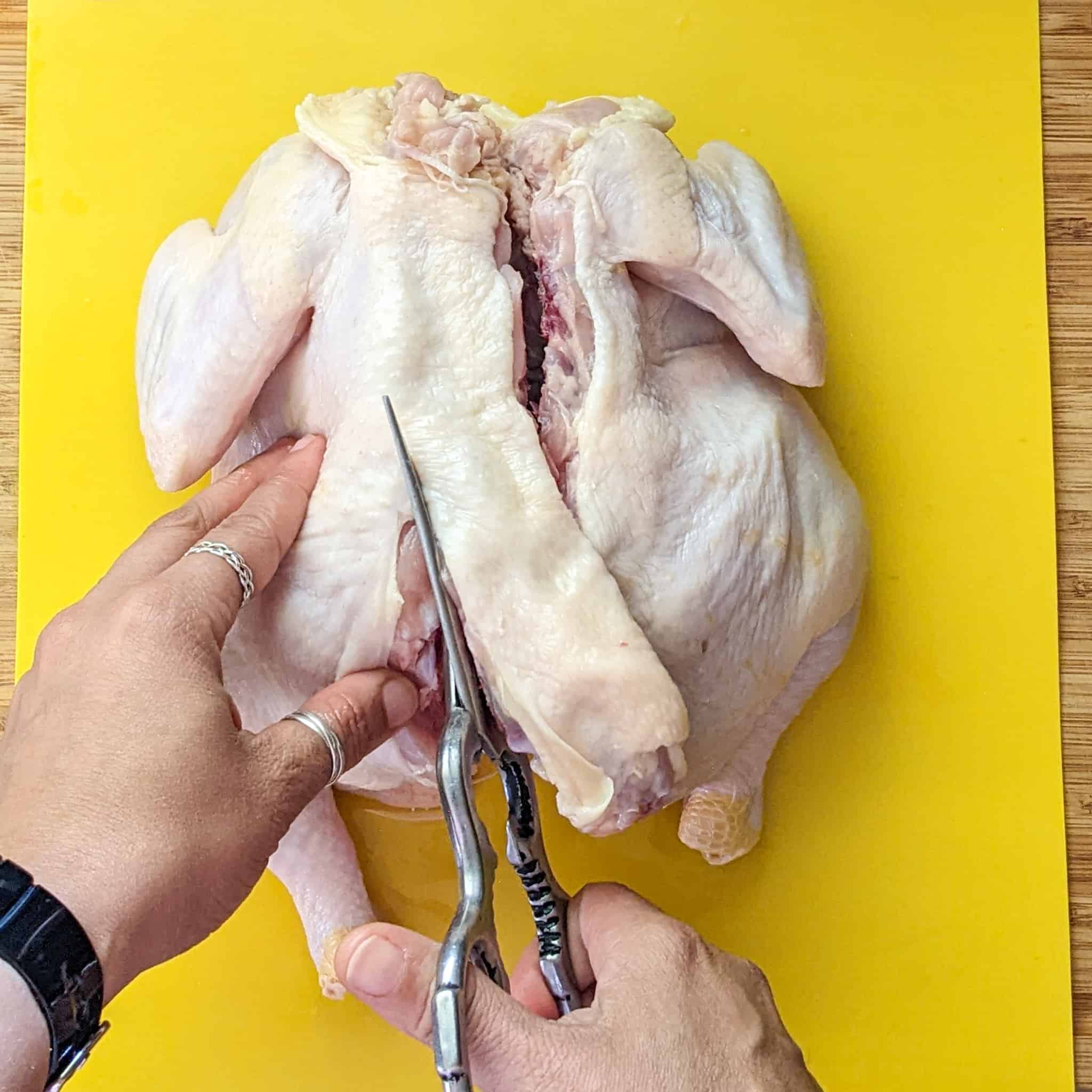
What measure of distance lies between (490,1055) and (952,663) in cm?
107

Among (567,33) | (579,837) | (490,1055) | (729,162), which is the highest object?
(567,33)

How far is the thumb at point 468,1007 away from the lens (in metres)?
1.09

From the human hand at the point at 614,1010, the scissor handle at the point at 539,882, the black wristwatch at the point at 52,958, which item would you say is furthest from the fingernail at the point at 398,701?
the black wristwatch at the point at 52,958

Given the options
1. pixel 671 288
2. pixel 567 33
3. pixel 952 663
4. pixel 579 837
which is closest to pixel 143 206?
pixel 567 33

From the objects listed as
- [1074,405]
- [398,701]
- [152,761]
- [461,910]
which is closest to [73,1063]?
[152,761]

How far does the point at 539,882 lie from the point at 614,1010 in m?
0.18

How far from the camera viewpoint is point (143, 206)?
191 centimetres

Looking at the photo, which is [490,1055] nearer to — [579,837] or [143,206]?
[579,837]

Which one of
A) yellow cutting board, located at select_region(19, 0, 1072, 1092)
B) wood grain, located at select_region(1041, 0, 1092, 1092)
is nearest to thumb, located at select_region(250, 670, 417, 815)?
yellow cutting board, located at select_region(19, 0, 1072, 1092)

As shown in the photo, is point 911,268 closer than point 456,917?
No

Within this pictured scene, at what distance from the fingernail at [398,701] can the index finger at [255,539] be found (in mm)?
200

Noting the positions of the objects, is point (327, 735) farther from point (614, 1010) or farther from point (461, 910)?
point (614, 1010)

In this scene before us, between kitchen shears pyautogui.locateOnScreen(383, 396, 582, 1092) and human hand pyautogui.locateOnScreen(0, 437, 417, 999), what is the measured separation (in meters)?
0.11

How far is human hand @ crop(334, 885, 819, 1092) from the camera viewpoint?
3.60 ft
